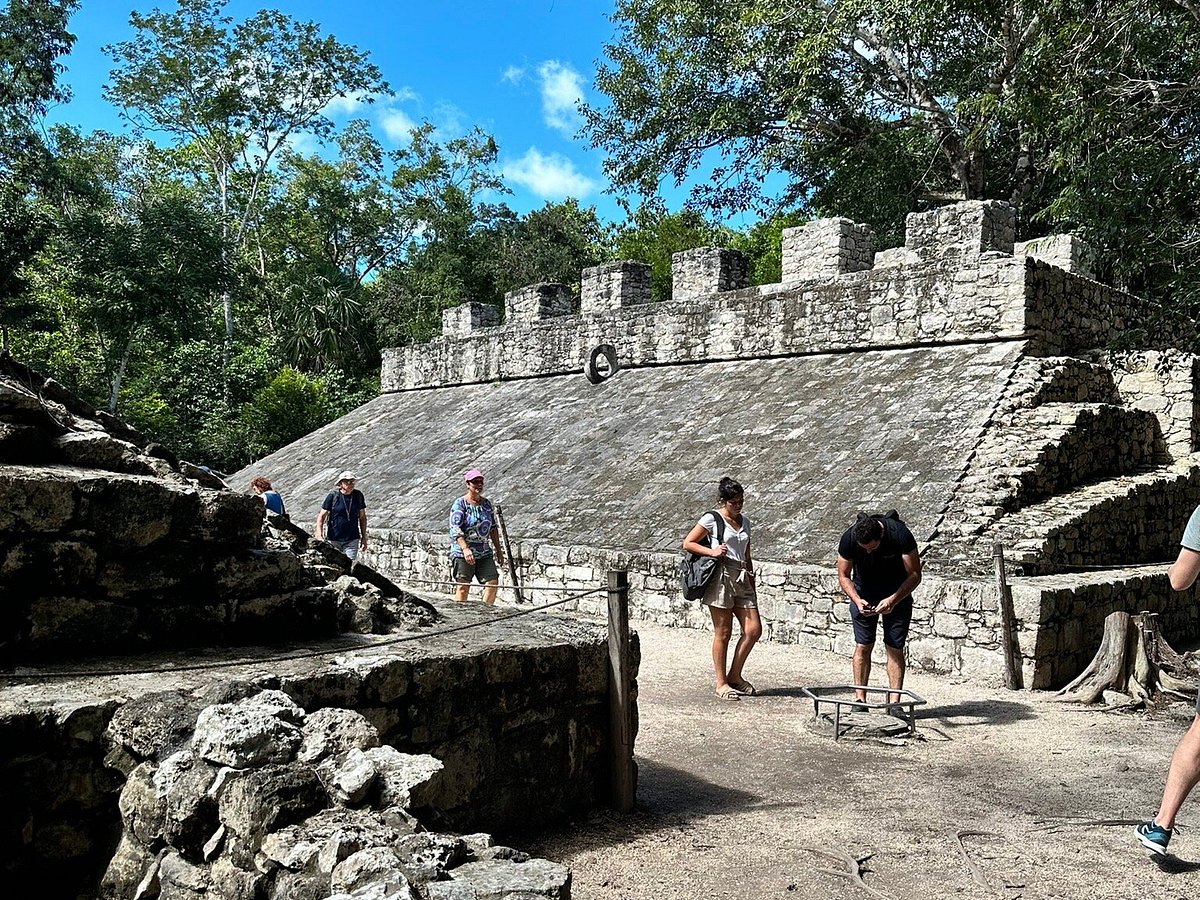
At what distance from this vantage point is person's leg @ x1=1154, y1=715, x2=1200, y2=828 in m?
4.29

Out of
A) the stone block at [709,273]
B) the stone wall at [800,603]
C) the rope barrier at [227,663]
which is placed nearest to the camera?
the rope barrier at [227,663]

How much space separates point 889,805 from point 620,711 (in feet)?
5.04

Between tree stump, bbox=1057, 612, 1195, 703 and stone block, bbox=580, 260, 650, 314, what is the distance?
36.7ft

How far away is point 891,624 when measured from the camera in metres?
7.07

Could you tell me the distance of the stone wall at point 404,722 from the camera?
139 inches

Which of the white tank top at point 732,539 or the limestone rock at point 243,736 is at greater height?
the white tank top at point 732,539

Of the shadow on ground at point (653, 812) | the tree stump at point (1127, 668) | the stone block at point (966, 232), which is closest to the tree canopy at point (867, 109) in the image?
the stone block at point (966, 232)

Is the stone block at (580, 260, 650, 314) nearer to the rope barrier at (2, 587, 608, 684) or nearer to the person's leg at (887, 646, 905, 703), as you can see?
the person's leg at (887, 646, 905, 703)

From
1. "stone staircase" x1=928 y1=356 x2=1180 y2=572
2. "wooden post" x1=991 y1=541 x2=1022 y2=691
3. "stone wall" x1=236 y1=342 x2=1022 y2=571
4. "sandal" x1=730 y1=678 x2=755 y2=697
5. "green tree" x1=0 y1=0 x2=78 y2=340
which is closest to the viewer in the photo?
"sandal" x1=730 y1=678 x2=755 y2=697

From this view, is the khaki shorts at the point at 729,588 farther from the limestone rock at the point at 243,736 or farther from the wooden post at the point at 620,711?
the limestone rock at the point at 243,736

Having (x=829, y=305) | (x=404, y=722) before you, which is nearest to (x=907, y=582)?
(x=404, y=722)

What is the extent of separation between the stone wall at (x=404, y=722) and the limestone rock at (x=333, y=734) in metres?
0.33

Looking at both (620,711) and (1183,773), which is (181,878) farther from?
(1183,773)

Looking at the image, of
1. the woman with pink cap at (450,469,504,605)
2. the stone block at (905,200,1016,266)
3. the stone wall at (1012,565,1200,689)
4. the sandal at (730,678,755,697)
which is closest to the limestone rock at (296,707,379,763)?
the sandal at (730,678,755,697)
